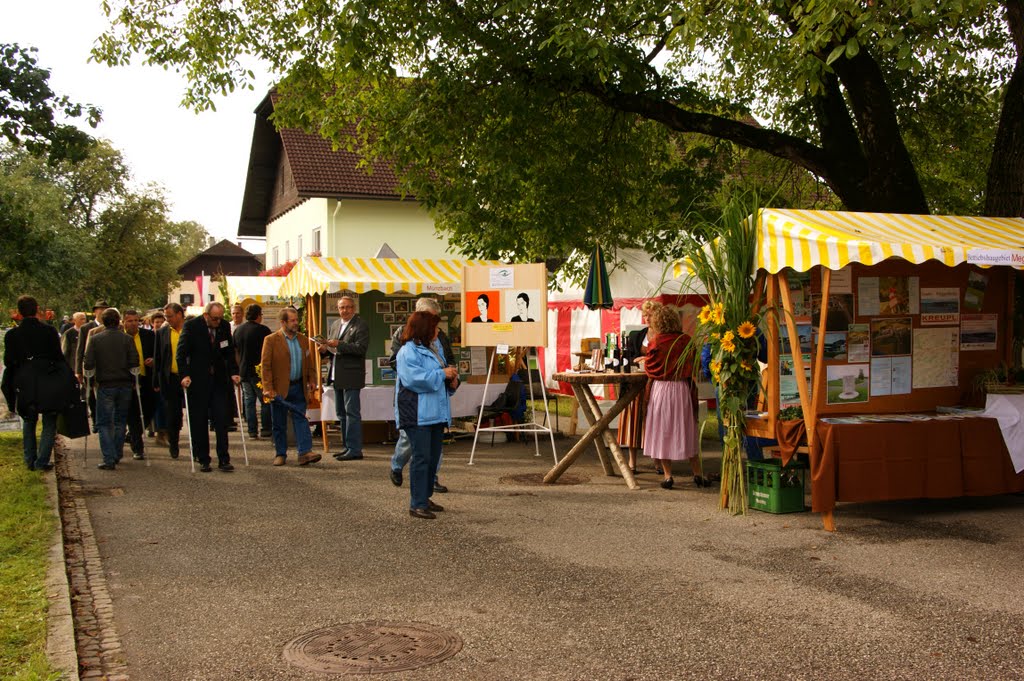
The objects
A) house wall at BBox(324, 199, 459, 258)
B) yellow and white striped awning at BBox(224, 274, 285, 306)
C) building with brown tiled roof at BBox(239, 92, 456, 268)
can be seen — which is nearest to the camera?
yellow and white striped awning at BBox(224, 274, 285, 306)

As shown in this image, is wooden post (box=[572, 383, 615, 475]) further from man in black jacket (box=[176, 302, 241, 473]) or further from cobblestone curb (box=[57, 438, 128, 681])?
cobblestone curb (box=[57, 438, 128, 681])

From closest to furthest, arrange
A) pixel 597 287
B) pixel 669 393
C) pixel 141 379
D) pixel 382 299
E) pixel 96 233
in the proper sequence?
pixel 669 393 → pixel 597 287 → pixel 141 379 → pixel 382 299 → pixel 96 233

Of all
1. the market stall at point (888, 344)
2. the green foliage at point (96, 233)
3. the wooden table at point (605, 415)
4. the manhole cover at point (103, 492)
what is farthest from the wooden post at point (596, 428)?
the green foliage at point (96, 233)

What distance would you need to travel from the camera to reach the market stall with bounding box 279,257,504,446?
553 inches

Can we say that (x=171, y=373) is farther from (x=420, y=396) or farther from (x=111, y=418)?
(x=420, y=396)

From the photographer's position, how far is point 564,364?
22.8 metres

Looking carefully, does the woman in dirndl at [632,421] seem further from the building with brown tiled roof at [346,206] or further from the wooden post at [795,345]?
the building with brown tiled roof at [346,206]

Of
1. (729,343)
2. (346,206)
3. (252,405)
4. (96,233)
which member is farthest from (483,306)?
(96,233)

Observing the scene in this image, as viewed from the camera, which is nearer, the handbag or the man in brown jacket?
the handbag

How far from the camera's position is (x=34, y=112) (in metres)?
15.2

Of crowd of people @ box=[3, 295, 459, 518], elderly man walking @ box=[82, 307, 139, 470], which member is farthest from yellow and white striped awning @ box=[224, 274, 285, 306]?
elderly man walking @ box=[82, 307, 139, 470]

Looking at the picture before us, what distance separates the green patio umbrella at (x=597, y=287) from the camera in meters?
12.5

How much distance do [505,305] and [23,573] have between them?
6.61 meters

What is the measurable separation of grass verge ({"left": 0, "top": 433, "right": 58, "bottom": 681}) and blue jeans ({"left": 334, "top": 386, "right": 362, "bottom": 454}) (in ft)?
11.4
